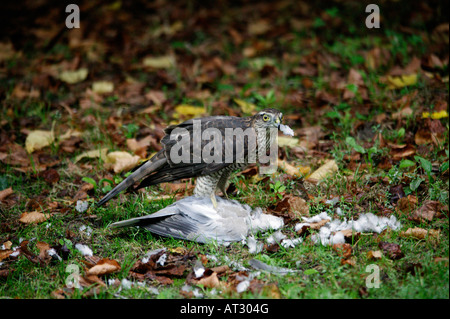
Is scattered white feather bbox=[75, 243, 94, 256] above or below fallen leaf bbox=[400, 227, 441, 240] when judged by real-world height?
below

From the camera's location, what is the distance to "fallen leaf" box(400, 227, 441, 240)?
328 cm

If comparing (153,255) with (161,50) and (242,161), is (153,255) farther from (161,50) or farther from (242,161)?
(161,50)

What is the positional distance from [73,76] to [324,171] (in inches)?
155

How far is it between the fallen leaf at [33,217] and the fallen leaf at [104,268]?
962 millimetres

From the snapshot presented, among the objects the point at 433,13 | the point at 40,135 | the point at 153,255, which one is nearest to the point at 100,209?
the point at 153,255

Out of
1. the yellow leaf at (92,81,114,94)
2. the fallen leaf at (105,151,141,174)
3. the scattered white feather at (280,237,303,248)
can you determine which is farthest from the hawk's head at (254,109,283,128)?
the yellow leaf at (92,81,114,94)


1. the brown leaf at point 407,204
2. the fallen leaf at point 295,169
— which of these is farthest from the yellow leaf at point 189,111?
the brown leaf at point 407,204

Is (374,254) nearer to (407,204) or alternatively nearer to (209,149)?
(407,204)

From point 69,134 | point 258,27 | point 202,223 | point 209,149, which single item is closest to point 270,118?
point 209,149

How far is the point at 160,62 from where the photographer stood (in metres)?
7.09

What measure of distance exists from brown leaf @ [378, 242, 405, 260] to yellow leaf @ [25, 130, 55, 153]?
346cm

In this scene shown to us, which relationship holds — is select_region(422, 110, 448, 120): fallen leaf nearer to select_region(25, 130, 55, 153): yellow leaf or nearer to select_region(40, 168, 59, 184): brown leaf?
select_region(40, 168, 59, 184): brown leaf
